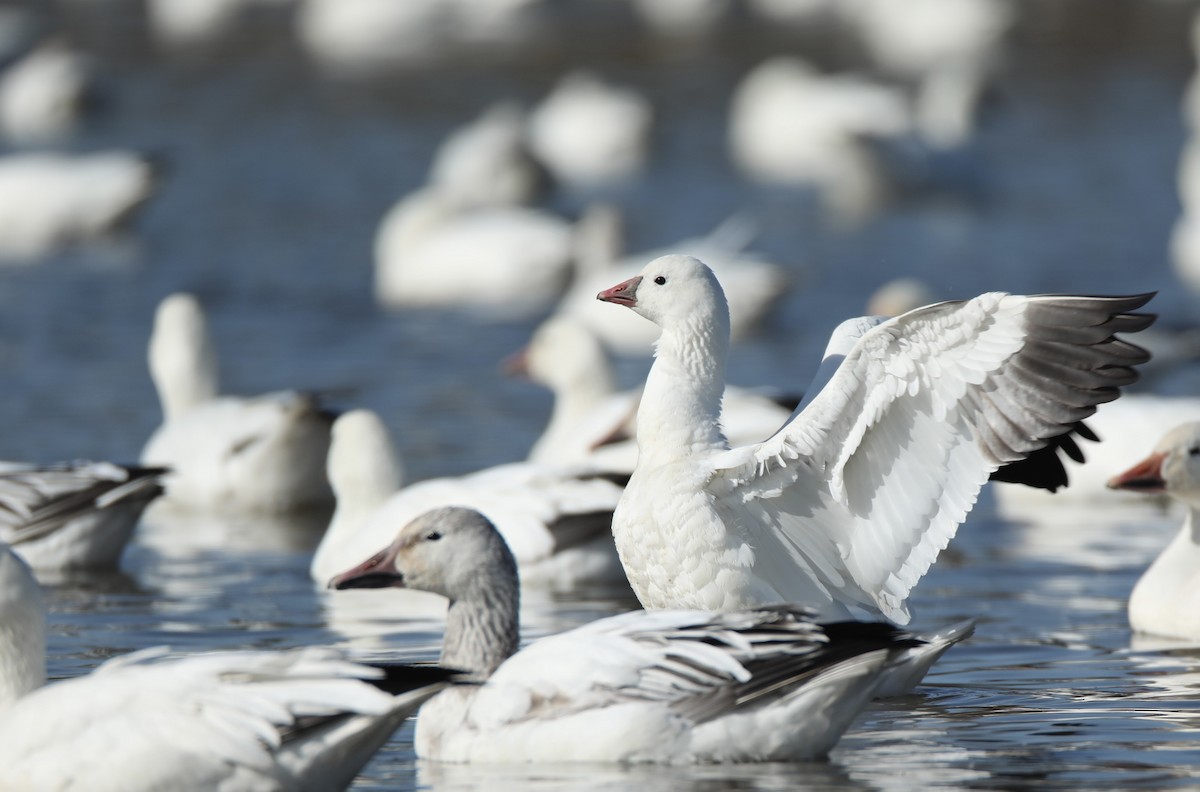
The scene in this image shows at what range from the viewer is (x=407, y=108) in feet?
95.3

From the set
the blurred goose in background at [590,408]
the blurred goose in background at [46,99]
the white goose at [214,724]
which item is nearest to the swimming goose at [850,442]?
the white goose at [214,724]

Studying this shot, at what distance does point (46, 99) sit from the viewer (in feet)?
94.2

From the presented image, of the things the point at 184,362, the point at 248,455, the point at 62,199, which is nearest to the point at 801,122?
the point at 62,199

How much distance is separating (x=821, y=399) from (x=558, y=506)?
280 cm

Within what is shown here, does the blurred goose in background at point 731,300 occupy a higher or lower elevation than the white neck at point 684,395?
higher

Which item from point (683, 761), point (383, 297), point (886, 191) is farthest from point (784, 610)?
point (886, 191)

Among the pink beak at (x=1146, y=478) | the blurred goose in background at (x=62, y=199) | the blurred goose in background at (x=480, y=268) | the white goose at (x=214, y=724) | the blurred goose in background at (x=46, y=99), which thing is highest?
the blurred goose in background at (x=46, y=99)

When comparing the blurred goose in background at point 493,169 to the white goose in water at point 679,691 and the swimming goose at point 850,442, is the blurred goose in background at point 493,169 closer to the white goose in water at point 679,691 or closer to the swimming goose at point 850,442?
the swimming goose at point 850,442

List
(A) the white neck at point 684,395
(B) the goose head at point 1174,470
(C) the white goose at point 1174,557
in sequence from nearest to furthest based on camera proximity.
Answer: (A) the white neck at point 684,395
(C) the white goose at point 1174,557
(B) the goose head at point 1174,470

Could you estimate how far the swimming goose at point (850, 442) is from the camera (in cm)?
623

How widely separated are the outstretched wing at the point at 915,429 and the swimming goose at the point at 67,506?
3704 millimetres

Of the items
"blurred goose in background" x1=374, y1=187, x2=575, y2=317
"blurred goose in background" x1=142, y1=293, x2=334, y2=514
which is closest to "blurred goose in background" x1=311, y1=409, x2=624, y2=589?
"blurred goose in background" x1=142, y1=293, x2=334, y2=514

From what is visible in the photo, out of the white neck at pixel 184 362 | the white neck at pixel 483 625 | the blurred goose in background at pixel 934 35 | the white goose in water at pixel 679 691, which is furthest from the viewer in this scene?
the blurred goose in background at pixel 934 35

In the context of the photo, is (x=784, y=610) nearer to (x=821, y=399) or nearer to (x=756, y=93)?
(x=821, y=399)
